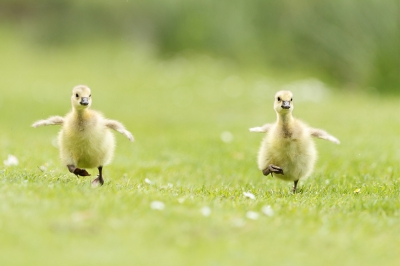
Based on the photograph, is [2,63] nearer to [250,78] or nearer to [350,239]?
[250,78]

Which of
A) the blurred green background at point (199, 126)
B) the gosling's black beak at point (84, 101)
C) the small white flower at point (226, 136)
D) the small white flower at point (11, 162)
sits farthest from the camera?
the small white flower at point (226, 136)

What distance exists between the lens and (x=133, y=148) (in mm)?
12219

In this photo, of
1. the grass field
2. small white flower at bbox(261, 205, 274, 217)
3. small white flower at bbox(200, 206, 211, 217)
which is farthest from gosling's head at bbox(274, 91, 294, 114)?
small white flower at bbox(200, 206, 211, 217)

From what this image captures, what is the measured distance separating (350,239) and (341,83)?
17.9 m

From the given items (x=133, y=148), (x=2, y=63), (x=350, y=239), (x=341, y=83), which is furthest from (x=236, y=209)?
(x=2, y=63)

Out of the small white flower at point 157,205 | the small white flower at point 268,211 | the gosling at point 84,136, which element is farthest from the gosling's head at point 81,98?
the small white flower at point 268,211

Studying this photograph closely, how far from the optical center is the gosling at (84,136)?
7.21 m

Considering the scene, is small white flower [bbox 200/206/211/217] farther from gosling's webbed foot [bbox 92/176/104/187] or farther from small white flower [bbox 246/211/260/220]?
gosling's webbed foot [bbox 92/176/104/187]

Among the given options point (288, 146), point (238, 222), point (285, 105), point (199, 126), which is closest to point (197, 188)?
point (288, 146)

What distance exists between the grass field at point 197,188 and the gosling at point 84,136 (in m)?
0.26

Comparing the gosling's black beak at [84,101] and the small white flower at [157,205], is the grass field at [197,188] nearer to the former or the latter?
the small white flower at [157,205]

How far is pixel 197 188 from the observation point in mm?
7672

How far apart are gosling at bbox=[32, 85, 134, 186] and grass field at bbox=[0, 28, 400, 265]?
10.1 inches

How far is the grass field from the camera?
4934 mm
